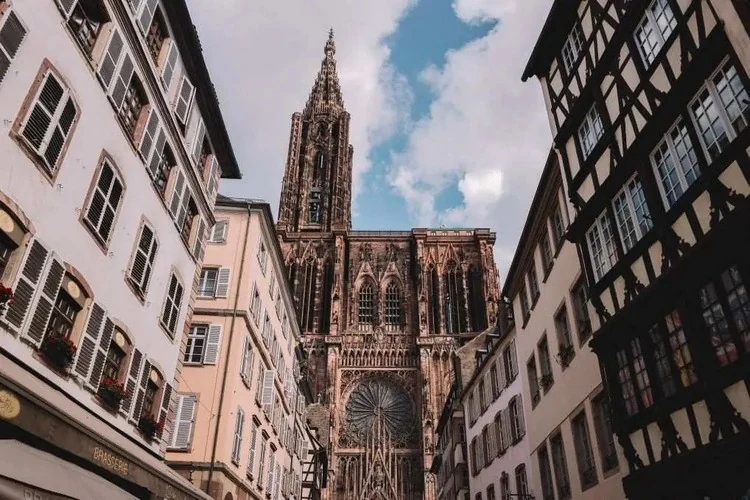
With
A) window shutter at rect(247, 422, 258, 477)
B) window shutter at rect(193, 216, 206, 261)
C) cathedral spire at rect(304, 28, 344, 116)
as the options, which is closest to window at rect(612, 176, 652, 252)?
window shutter at rect(193, 216, 206, 261)

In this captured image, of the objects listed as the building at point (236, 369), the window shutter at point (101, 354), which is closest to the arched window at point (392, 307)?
the building at point (236, 369)

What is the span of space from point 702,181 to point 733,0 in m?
2.35

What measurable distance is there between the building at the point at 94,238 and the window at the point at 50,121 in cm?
3

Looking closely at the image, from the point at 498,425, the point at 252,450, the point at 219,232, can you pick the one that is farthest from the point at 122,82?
the point at 498,425

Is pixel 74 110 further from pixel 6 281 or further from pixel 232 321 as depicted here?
pixel 232 321

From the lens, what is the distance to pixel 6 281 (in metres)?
7.29

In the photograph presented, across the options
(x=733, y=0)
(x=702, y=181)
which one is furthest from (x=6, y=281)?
(x=733, y=0)

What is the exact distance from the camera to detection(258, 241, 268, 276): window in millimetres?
20344

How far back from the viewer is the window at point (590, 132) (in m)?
11.4

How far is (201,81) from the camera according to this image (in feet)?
48.1

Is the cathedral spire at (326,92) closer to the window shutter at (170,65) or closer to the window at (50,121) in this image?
the window shutter at (170,65)

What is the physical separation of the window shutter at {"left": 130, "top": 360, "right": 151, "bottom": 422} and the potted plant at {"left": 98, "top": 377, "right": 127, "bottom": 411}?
0.86 m

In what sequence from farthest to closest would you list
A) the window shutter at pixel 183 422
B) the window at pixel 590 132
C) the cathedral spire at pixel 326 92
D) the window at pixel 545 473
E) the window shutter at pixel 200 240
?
the cathedral spire at pixel 326 92, the window shutter at pixel 183 422, the window at pixel 545 473, the window shutter at pixel 200 240, the window at pixel 590 132

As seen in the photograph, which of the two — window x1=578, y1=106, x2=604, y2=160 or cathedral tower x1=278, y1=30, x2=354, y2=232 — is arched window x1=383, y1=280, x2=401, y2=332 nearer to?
cathedral tower x1=278, y1=30, x2=354, y2=232
